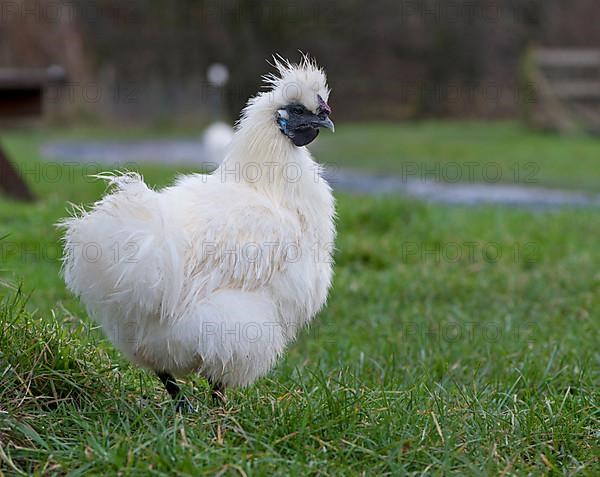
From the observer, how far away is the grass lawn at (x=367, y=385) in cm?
307

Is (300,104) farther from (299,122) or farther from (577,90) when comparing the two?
(577,90)

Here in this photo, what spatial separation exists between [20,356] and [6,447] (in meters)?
0.58

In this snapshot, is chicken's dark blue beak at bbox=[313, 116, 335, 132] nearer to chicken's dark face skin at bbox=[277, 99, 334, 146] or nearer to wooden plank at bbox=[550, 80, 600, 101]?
chicken's dark face skin at bbox=[277, 99, 334, 146]

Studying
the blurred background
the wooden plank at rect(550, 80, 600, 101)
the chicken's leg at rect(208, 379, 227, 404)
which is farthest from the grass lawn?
the blurred background

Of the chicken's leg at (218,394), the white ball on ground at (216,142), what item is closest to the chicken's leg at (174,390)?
the chicken's leg at (218,394)

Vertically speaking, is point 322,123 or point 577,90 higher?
point 322,123

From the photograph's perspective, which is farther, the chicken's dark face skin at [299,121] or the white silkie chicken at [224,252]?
the chicken's dark face skin at [299,121]

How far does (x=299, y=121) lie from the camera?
396cm

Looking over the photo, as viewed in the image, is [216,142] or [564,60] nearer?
[216,142]

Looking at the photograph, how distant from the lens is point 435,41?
28.6 metres

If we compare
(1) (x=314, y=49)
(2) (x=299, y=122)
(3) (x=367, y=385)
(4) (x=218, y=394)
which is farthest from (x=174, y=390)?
(1) (x=314, y=49)

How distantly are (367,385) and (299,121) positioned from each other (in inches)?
51.8

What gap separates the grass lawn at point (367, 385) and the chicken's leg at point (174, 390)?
0.06 meters

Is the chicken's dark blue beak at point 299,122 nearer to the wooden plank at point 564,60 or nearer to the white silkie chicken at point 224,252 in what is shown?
the white silkie chicken at point 224,252
